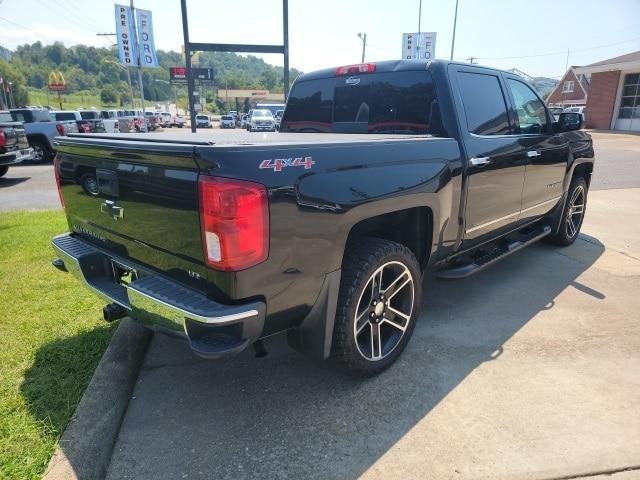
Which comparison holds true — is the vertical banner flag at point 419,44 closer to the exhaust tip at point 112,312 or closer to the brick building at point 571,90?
the exhaust tip at point 112,312

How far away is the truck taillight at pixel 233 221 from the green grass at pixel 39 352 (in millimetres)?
1307

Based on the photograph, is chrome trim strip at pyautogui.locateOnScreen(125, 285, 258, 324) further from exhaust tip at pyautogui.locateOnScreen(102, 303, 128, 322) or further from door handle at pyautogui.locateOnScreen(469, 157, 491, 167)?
door handle at pyautogui.locateOnScreen(469, 157, 491, 167)

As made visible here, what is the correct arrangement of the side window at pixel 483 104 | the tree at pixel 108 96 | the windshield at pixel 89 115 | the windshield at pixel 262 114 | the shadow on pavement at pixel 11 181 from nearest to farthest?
the side window at pixel 483 104, the shadow on pavement at pixel 11 181, the windshield at pixel 89 115, the windshield at pixel 262 114, the tree at pixel 108 96

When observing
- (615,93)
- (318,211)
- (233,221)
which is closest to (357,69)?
(318,211)

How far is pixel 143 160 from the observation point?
2.26 metres

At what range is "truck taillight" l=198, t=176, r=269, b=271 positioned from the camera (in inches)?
77.6

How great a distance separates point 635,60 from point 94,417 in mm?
34118

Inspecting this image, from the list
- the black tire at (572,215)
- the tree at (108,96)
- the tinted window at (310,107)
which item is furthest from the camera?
the tree at (108,96)

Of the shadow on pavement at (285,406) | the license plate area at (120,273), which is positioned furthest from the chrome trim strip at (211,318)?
the shadow on pavement at (285,406)

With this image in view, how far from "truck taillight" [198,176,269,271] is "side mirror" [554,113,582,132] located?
153 inches

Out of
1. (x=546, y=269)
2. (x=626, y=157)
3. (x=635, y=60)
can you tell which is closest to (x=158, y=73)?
(x=635, y=60)

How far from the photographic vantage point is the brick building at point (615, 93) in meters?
28.9

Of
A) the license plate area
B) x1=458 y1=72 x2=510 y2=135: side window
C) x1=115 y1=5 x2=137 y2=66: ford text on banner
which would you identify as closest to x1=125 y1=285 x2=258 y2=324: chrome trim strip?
the license plate area

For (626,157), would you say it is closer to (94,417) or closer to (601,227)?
(601,227)
